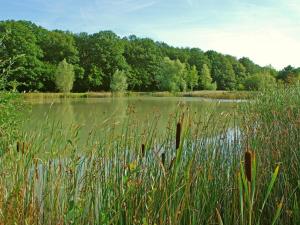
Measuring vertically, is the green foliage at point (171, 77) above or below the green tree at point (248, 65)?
below

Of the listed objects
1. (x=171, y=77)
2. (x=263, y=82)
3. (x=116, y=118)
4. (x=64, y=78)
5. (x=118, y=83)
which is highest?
(x=171, y=77)

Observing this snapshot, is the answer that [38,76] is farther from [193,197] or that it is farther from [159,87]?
[193,197]

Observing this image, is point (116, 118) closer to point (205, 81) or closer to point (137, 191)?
point (137, 191)

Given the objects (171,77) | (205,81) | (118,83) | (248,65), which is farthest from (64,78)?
(248,65)

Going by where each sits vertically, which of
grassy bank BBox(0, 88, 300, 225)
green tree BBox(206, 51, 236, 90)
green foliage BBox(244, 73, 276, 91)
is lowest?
grassy bank BBox(0, 88, 300, 225)

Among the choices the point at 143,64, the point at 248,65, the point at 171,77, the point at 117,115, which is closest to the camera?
the point at 117,115

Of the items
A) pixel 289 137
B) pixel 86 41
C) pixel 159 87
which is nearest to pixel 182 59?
pixel 159 87

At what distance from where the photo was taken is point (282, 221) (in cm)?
231

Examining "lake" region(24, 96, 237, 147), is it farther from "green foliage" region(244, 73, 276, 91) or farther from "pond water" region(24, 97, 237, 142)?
"green foliage" region(244, 73, 276, 91)

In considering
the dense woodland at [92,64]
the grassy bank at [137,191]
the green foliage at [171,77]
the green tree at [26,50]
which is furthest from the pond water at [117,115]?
the green foliage at [171,77]

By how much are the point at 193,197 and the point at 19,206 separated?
97 cm

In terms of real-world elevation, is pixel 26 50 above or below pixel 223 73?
above

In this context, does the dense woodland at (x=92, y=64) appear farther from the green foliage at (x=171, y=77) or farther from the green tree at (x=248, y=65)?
the green tree at (x=248, y=65)

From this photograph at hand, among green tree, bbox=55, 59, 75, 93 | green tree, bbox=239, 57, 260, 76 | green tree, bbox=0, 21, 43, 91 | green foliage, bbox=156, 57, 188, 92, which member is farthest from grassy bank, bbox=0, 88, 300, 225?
green tree, bbox=239, 57, 260, 76
